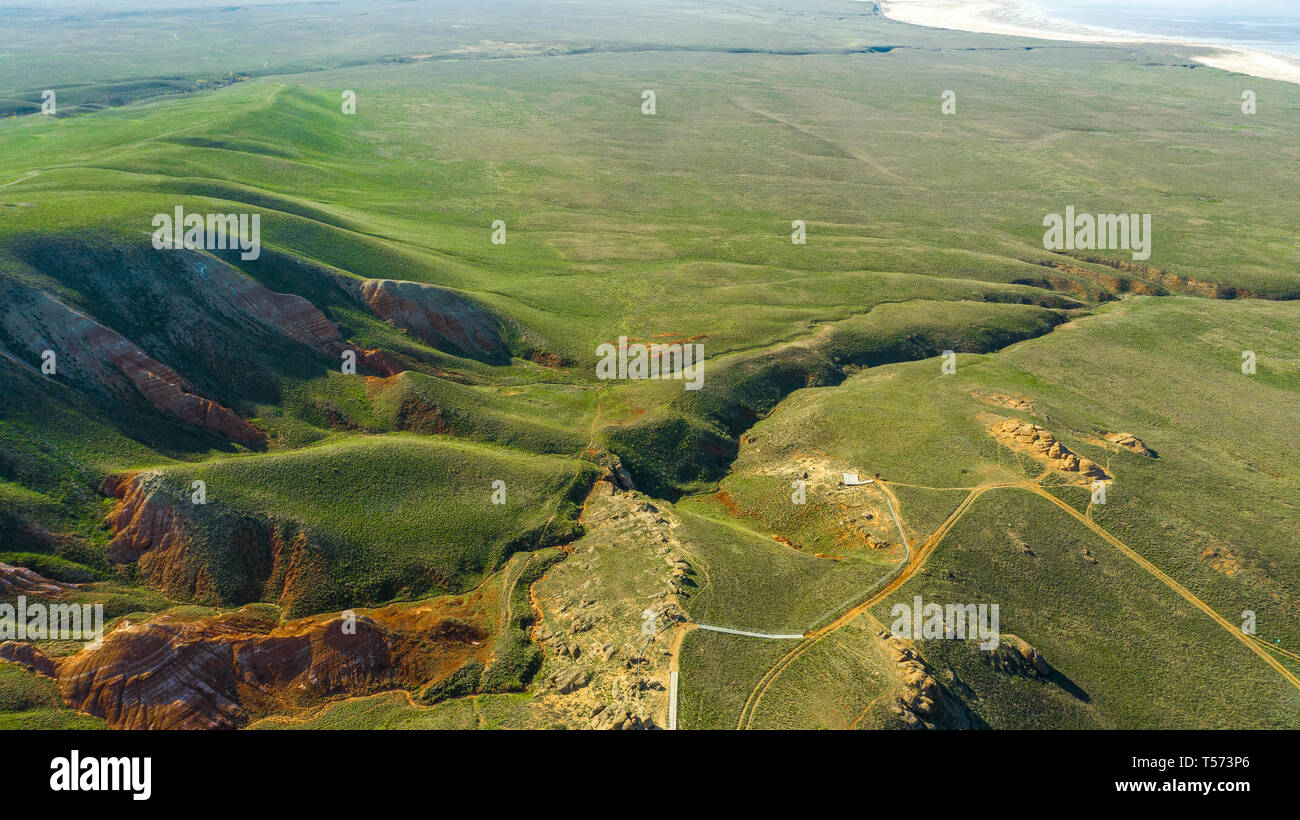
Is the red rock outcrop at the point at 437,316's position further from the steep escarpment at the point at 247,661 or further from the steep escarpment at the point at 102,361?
the steep escarpment at the point at 247,661

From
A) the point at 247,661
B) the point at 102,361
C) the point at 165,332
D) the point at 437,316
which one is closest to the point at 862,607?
the point at 247,661

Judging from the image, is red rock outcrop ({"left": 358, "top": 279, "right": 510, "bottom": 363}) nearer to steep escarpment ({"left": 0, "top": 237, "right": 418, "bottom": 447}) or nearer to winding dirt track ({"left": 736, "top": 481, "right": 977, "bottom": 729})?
steep escarpment ({"left": 0, "top": 237, "right": 418, "bottom": 447})

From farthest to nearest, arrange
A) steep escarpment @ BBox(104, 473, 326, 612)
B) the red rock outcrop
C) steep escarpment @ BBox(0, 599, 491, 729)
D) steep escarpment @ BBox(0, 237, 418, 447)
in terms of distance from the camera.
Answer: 1. the red rock outcrop
2. steep escarpment @ BBox(0, 237, 418, 447)
3. steep escarpment @ BBox(104, 473, 326, 612)
4. steep escarpment @ BBox(0, 599, 491, 729)

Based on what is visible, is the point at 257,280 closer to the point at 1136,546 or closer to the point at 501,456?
the point at 501,456

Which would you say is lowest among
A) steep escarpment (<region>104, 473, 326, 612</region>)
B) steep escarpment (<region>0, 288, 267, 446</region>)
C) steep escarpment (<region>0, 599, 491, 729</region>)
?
steep escarpment (<region>0, 599, 491, 729</region>)

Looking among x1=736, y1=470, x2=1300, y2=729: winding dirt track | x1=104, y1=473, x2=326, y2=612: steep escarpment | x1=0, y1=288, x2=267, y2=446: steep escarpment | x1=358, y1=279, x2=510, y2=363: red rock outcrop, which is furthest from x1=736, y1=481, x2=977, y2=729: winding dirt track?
x1=358, y1=279, x2=510, y2=363: red rock outcrop

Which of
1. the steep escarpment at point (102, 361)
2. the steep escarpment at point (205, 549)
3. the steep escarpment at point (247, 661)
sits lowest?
the steep escarpment at point (247, 661)

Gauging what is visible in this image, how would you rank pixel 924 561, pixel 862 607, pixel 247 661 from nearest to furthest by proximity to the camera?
1. pixel 247 661
2. pixel 862 607
3. pixel 924 561

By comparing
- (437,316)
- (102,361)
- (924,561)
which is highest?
(437,316)

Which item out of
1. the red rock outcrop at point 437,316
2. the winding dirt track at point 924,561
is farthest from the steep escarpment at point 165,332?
the winding dirt track at point 924,561

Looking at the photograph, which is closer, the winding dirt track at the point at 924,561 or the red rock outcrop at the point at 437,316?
the winding dirt track at the point at 924,561

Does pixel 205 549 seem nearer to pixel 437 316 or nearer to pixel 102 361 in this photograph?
pixel 102 361

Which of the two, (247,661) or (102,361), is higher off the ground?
(102,361)
